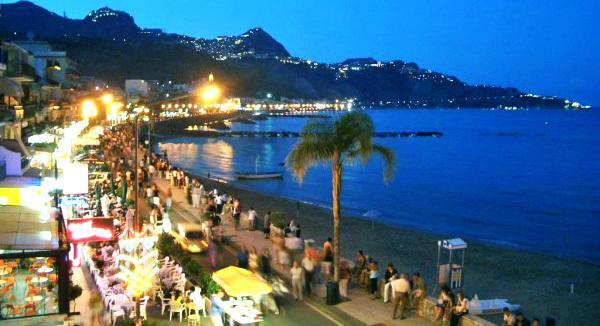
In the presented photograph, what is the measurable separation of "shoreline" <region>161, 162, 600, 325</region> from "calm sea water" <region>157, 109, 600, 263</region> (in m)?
5.24

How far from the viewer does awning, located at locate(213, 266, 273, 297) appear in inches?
491

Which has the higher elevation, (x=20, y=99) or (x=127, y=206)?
(x=20, y=99)

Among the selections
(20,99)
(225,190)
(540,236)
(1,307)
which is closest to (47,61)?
(225,190)

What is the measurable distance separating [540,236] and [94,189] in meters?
24.2

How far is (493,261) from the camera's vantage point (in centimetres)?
2486

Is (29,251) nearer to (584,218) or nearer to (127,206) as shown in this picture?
(127,206)

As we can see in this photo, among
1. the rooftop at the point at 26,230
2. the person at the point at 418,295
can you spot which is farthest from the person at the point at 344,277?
the rooftop at the point at 26,230

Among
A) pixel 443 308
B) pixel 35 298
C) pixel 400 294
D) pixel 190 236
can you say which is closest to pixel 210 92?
pixel 35 298

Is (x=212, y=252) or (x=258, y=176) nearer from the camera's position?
(x=212, y=252)

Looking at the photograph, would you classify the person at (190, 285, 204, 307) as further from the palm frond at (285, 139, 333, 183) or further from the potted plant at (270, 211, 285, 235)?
the potted plant at (270, 211, 285, 235)

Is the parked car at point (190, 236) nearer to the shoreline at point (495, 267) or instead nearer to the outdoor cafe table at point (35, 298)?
the shoreline at point (495, 267)

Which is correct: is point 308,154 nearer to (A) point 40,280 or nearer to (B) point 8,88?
(A) point 40,280

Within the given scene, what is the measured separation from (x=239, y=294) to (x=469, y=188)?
4608 cm

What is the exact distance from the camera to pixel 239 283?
12703 mm
